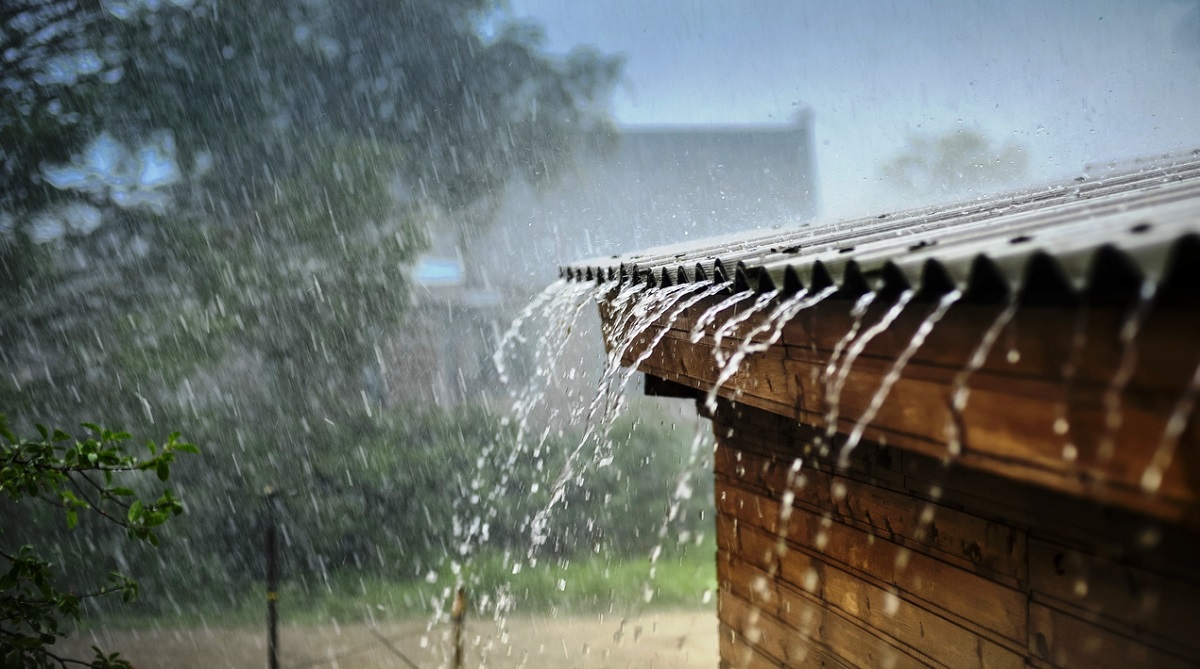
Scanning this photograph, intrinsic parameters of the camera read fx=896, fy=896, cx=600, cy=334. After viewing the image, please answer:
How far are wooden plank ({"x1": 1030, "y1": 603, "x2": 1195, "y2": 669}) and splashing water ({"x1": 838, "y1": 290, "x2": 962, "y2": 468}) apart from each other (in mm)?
596

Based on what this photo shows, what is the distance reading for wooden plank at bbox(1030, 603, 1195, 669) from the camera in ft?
4.78

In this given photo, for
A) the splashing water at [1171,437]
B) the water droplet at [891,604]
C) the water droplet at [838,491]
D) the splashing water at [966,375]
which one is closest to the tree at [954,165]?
the water droplet at [838,491]

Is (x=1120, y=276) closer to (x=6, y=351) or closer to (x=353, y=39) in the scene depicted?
(x=6, y=351)

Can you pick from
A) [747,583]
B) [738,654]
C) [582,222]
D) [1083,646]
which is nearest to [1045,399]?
[1083,646]

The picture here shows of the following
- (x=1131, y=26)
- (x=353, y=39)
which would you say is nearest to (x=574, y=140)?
(x=353, y=39)

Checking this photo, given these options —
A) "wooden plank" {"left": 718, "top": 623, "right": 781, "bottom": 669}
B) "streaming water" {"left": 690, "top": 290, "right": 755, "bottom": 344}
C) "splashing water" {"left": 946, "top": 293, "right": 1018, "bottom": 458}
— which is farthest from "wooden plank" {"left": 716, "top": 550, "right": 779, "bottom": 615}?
"splashing water" {"left": 946, "top": 293, "right": 1018, "bottom": 458}

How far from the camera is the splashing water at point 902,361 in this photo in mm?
1133

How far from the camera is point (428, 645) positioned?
384 inches

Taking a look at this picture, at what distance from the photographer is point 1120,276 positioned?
34.8 inches

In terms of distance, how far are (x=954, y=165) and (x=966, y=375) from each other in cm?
2475

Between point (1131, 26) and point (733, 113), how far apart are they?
1142 centimetres

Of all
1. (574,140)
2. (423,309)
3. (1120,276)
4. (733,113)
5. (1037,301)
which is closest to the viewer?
(1120,276)

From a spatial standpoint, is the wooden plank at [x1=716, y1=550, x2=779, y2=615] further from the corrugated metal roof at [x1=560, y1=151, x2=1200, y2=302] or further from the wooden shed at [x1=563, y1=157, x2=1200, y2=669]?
the corrugated metal roof at [x1=560, y1=151, x2=1200, y2=302]

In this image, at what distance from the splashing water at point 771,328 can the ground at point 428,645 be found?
292 inches
